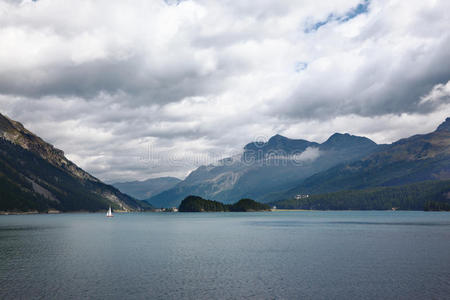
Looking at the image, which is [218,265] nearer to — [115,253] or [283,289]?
[283,289]

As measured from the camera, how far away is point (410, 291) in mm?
56750

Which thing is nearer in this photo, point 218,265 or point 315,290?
point 315,290

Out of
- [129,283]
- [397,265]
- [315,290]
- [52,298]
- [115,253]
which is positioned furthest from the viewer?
[115,253]

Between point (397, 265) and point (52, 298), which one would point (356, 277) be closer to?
point (397, 265)

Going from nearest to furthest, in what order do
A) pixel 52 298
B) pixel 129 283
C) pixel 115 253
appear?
1. pixel 52 298
2. pixel 129 283
3. pixel 115 253

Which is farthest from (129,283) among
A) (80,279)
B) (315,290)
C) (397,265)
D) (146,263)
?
(397,265)

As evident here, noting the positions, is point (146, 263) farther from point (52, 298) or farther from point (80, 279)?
point (52, 298)

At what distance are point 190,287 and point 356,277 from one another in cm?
2988

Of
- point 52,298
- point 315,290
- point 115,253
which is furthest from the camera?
point 115,253

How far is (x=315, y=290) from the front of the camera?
190ft

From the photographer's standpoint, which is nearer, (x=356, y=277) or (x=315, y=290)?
(x=315, y=290)

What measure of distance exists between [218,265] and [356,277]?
96.4 ft

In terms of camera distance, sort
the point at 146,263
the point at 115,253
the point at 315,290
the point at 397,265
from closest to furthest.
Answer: the point at 315,290, the point at 397,265, the point at 146,263, the point at 115,253

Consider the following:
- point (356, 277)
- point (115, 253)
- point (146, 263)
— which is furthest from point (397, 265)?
point (115, 253)
